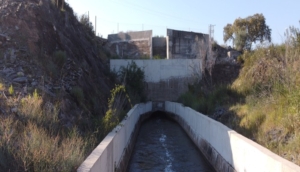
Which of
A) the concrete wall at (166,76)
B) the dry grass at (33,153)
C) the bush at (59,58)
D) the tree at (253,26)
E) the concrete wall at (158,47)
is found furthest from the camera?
the tree at (253,26)

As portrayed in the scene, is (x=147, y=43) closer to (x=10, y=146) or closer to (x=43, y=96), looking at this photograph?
(x=43, y=96)

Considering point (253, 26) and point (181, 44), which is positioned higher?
point (253, 26)

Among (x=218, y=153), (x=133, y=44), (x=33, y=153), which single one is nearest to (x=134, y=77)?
(x=133, y=44)

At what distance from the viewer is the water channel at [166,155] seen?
13.5 meters

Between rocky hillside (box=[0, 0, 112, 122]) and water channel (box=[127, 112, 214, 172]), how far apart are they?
2520mm

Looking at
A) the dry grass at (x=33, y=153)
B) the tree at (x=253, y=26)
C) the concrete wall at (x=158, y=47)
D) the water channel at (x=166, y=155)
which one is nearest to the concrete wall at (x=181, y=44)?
the concrete wall at (x=158, y=47)

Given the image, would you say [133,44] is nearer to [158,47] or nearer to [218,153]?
[158,47]

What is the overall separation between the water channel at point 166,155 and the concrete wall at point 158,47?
26.4m

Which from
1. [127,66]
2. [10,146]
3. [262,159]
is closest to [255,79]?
[262,159]

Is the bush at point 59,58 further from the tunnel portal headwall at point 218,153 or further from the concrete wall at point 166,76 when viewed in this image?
the concrete wall at point 166,76

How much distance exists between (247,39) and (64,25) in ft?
137

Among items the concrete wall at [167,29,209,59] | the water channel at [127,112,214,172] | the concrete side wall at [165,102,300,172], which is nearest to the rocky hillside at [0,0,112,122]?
the water channel at [127,112,214,172]

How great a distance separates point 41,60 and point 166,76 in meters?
24.7

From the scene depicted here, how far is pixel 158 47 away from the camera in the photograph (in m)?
48.6
